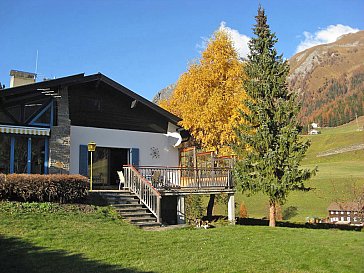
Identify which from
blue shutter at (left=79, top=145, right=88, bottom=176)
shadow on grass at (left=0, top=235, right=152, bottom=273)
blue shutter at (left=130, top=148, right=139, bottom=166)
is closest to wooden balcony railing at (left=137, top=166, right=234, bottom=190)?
blue shutter at (left=130, top=148, right=139, bottom=166)

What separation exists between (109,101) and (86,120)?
1748 mm

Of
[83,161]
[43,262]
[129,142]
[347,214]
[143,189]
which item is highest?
[129,142]

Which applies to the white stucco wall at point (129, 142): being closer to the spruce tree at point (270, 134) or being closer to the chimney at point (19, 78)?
the spruce tree at point (270, 134)

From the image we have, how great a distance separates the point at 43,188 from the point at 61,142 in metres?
3.82

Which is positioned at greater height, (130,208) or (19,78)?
(19,78)

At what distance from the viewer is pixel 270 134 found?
688 inches

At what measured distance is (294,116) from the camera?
17.8m

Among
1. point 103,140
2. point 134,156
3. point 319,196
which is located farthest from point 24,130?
point 319,196

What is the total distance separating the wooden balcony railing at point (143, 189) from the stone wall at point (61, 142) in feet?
8.92

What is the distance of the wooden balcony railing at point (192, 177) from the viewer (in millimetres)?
17234

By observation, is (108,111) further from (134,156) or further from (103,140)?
(134,156)

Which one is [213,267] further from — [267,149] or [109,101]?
[109,101]

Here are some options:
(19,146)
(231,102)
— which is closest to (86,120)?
(19,146)

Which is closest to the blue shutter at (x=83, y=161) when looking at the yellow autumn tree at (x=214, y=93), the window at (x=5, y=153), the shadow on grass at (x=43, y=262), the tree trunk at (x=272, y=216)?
the window at (x=5, y=153)
